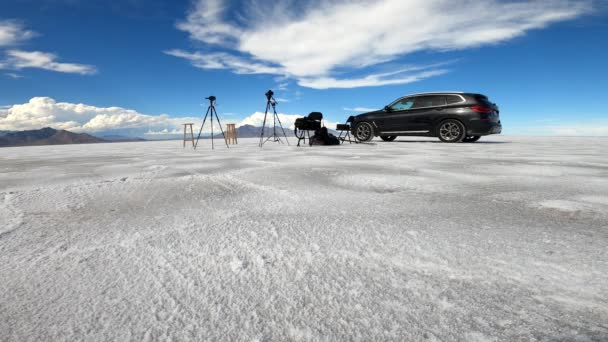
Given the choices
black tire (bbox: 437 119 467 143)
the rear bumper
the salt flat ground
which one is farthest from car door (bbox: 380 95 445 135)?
the salt flat ground

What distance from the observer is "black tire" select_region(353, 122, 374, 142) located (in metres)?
10.1

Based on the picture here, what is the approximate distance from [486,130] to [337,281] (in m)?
8.87

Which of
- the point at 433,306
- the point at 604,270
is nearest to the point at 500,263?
the point at 604,270

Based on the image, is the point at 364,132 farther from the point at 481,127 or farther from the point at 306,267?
the point at 306,267

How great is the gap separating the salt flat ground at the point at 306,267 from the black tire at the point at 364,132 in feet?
26.0

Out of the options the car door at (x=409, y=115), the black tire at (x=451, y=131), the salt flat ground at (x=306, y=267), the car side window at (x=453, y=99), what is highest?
the car side window at (x=453, y=99)

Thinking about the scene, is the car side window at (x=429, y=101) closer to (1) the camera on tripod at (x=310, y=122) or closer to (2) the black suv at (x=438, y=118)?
(2) the black suv at (x=438, y=118)

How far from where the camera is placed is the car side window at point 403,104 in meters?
9.39

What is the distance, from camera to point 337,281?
3.27 feet

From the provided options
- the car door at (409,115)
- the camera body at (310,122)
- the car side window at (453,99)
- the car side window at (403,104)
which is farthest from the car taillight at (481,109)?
the camera body at (310,122)

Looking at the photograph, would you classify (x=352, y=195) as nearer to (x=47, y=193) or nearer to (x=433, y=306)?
(x=433, y=306)

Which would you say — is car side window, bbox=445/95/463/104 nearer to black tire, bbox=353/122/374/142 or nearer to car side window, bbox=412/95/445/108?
car side window, bbox=412/95/445/108

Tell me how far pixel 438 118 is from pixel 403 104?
1.15 m

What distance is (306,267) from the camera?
3.60ft
